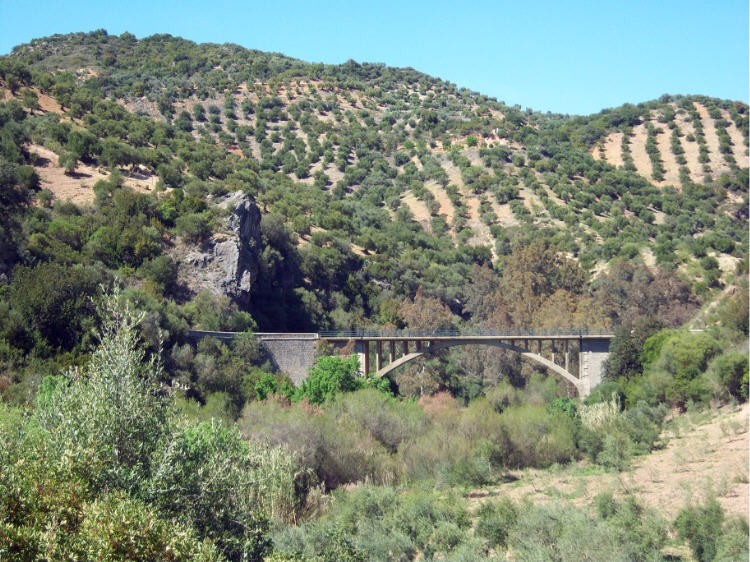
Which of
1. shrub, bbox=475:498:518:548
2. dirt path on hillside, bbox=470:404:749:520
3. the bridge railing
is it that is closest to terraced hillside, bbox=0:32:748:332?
the bridge railing

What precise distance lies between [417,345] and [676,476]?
64.7 feet

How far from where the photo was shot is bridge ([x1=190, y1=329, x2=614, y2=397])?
3875 centimetres

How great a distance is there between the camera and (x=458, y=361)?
46.1m

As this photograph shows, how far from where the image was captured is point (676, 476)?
869 inches

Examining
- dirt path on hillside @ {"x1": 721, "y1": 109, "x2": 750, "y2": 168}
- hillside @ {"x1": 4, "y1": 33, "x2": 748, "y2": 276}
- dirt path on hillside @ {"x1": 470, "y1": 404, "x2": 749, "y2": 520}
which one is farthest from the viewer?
dirt path on hillside @ {"x1": 721, "y1": 109, "x2": 750, "y2": 168}

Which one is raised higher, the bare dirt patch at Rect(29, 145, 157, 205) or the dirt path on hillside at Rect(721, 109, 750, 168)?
the dirt path on hillside at Rect(721, 109, 750, 168)

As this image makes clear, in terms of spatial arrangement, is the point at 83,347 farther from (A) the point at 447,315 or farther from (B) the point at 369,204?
(B) the point at 369,204

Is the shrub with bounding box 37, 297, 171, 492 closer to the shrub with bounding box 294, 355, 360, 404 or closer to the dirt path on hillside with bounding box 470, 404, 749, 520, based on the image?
the dirt path on hillside with bounding box 470, 404, 749, 520

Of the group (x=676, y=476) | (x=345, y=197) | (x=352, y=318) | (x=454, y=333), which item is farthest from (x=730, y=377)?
(x=345, y=197)

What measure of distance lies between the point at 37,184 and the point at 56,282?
1540 centimetres

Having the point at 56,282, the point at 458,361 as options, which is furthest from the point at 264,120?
the point at 56,282

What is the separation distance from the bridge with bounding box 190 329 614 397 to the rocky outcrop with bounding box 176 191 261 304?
152 inches

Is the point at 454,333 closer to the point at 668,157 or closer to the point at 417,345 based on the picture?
the point at 417,345

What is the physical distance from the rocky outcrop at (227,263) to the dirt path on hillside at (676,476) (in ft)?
65.6
